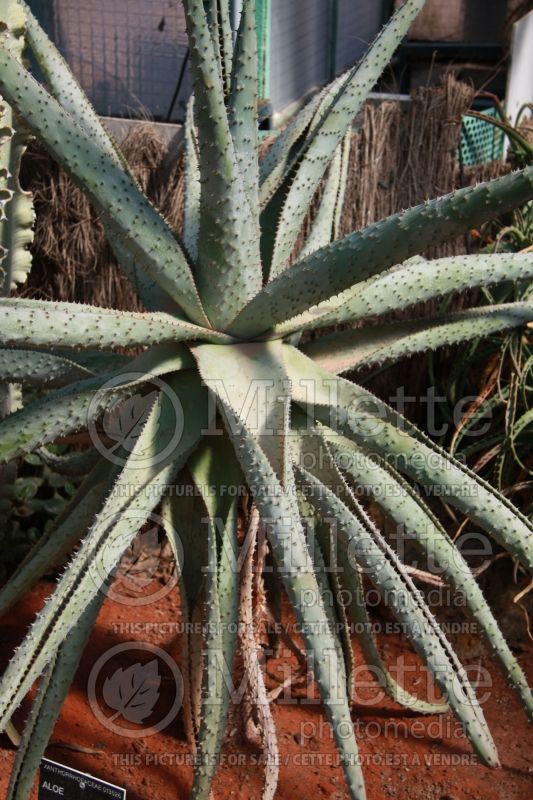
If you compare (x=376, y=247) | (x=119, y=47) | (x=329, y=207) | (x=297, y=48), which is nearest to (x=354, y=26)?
(x=297, y=48)

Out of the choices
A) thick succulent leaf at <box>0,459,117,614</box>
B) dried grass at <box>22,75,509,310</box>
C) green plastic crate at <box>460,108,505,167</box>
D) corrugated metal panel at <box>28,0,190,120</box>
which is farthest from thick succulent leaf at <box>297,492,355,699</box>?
corrugated metal panel at <box>28,0,190,120</box>

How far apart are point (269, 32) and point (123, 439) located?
8.35 ft

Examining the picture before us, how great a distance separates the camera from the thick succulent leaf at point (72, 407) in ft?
4.36

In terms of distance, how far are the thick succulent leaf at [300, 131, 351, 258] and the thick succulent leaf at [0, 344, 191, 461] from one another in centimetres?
51

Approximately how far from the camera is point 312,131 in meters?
1.58

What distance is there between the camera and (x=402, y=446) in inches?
52.7

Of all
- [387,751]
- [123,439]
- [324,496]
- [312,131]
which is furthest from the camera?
[387,751]

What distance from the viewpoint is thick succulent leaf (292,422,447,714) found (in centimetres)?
136

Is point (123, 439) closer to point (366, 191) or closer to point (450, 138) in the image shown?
Result: point (366, 191)

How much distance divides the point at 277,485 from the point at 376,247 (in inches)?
15.4

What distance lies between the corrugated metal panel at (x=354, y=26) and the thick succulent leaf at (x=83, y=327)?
3.57 meters

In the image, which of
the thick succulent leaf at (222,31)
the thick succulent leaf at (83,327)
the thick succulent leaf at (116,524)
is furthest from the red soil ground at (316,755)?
the thick succulent leaf at (222,31)

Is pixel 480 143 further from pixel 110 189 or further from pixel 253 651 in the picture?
pixel 253 651

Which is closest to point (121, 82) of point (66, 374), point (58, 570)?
point (58, 570)
